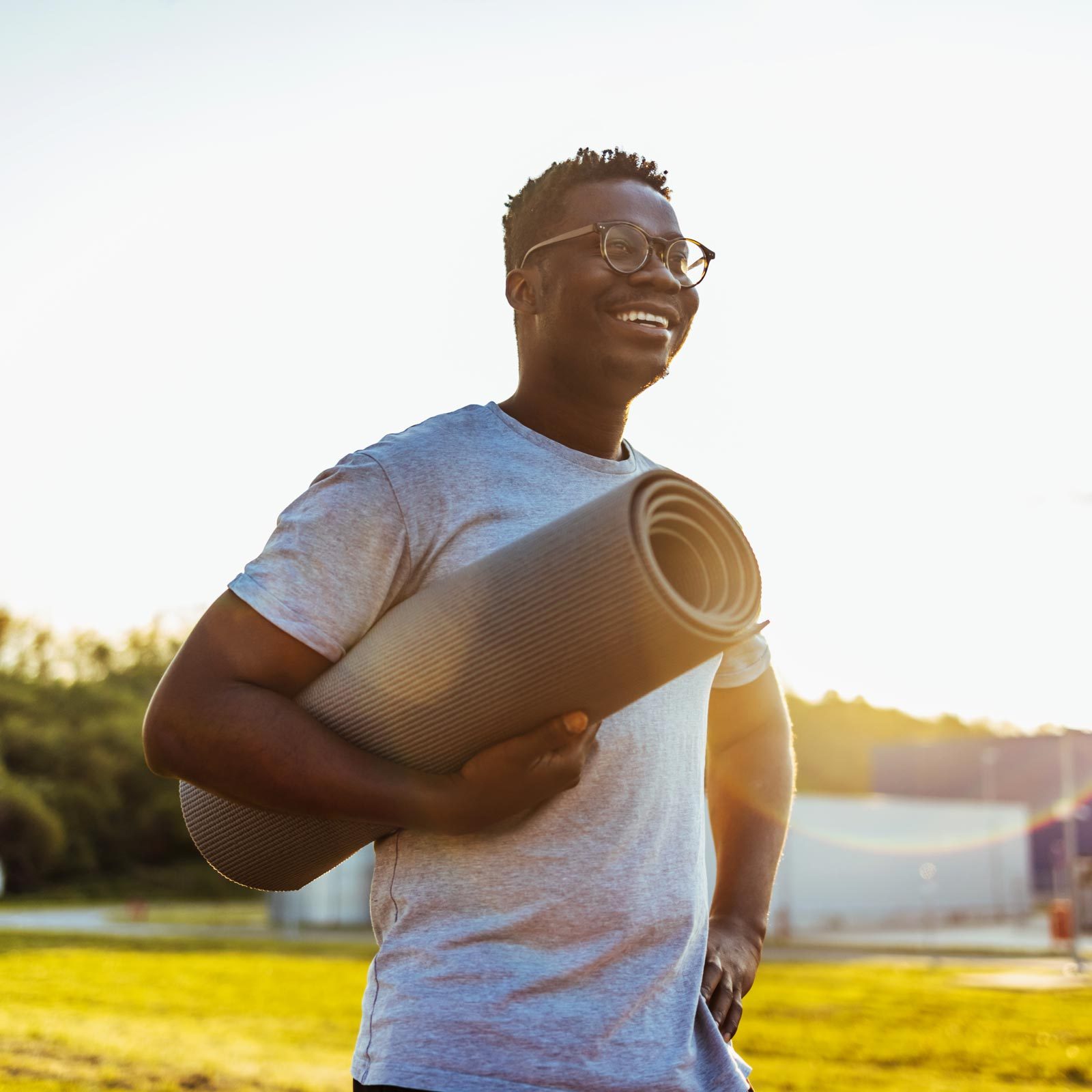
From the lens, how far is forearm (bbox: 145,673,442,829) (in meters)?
1.65

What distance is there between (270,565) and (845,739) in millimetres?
75803

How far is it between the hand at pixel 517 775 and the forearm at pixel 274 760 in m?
0.03

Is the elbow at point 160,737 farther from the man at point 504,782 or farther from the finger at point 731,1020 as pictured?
the finger at point 731,1020

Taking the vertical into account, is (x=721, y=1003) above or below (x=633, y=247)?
below

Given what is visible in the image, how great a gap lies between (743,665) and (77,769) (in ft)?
190

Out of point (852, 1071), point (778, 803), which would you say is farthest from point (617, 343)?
point (852, 1071)

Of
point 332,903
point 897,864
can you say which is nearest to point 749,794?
point 332,903

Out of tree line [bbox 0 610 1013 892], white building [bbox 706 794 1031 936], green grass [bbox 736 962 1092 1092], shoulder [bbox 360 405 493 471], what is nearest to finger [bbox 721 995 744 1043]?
shoulder [bbox 360 405 493 471]

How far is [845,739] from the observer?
7475cm

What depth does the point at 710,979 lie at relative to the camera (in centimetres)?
196

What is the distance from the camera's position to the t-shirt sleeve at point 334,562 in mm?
1734

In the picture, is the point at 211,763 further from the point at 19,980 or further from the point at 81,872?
the point at 81,872

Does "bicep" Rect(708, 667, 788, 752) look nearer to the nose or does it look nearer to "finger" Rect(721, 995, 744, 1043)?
"finger" Rect(721, 995, 744, 1043)

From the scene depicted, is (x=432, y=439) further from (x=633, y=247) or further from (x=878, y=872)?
(x=878, y=872)
